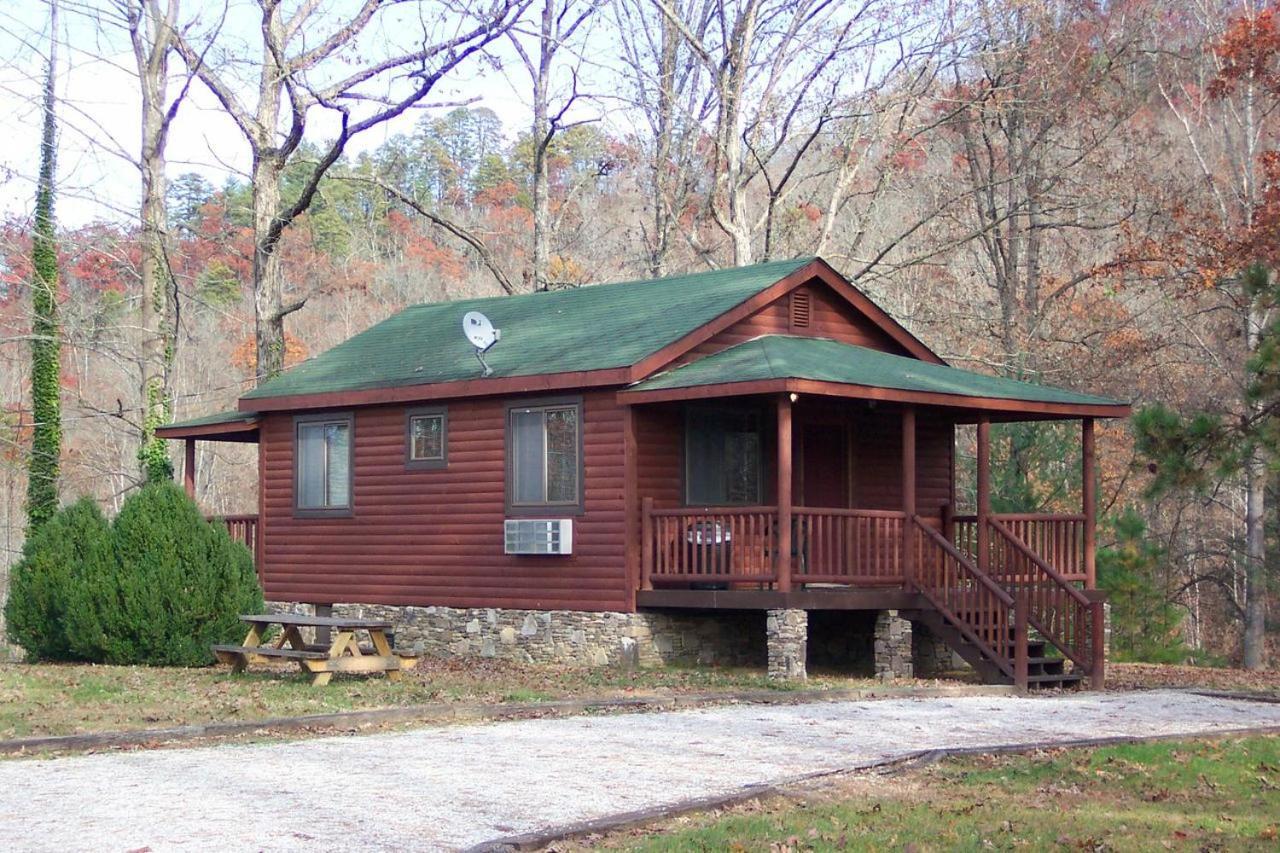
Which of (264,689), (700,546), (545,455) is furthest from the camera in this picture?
(545,455)

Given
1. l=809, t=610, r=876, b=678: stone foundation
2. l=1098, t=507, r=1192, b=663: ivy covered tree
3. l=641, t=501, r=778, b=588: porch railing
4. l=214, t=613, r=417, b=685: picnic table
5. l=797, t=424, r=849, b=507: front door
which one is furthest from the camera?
l=1098, t=507, r=1192, b=663: ivy covered tree

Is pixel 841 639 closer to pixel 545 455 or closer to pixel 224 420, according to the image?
pixel 545 455

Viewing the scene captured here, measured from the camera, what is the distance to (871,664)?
1944cm

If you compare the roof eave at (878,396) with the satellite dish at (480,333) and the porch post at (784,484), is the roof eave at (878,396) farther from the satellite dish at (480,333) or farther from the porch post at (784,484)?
the satellite dish at (480,333)

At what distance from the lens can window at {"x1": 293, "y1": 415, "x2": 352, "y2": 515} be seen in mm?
21281

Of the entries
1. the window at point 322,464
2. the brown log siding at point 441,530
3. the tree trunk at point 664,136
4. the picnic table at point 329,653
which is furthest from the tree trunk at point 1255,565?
the picnic table at point 329,653

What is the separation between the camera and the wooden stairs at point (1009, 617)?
16562mm

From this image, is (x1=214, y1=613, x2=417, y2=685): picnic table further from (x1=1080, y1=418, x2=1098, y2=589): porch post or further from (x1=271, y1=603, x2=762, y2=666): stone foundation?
(x1=1080, y1=418, x2=1098, y2=589): porch post

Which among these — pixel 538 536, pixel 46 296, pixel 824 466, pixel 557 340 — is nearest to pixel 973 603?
pixel 824 466

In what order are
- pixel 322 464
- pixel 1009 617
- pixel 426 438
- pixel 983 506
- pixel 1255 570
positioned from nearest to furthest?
pixel 1009 617 → pixel 983 506 → pixel 426 438 → pixel 322 464 → pixel 1255 570

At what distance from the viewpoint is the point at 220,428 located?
22734mm

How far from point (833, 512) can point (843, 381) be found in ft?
5.06

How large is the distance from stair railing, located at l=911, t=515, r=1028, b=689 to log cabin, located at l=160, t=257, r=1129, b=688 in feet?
0.13

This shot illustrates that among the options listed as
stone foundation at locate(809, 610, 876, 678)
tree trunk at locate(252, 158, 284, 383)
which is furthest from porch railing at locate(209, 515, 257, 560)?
stone foundation at locate(809, 610, 876, 678)
